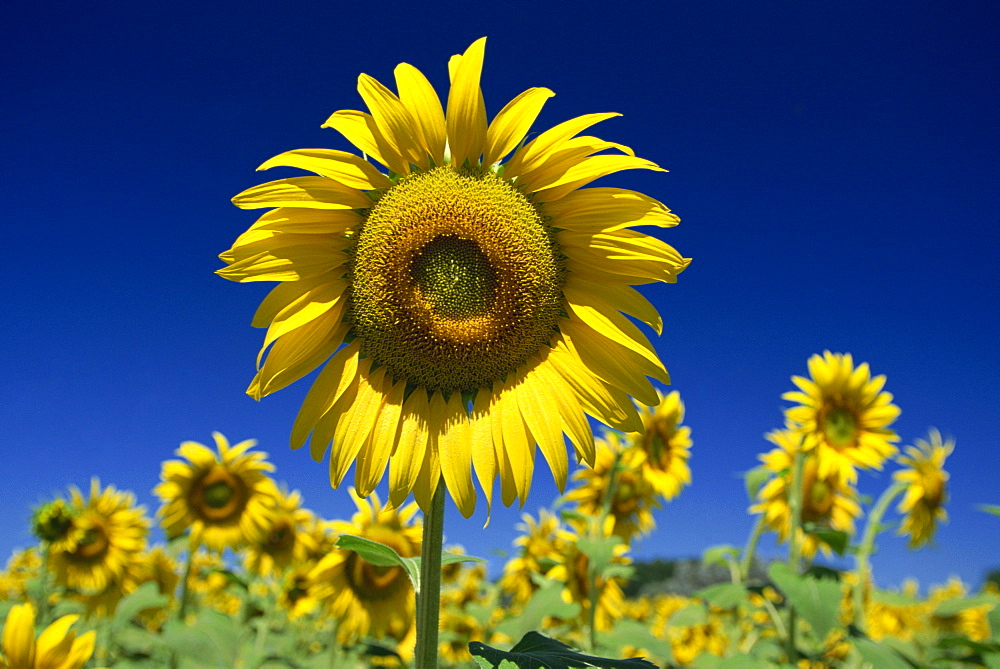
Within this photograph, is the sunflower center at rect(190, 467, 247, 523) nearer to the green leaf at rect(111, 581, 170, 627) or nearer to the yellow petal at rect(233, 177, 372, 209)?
the green leaf at rect(111, 581, 170, 627)

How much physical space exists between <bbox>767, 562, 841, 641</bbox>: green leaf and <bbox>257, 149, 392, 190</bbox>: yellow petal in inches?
149

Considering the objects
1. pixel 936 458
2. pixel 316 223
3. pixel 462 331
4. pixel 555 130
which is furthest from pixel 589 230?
pixel 936 458

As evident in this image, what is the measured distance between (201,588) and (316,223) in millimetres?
10820

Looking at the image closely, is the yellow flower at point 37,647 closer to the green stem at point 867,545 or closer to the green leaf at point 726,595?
the green leaf at point 726,595

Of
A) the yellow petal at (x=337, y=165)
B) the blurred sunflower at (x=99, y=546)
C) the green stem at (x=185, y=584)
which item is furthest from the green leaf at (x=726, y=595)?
the blurred sunflower at (x=99, y=546)

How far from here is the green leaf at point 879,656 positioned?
4.19 m

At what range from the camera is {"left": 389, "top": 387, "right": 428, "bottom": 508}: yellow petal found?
99.3 inches

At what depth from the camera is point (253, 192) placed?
2457 mm

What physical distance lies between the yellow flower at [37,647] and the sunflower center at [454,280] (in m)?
1.89

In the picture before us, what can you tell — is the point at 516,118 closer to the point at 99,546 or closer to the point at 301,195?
the point at 301,195

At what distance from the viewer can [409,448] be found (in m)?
2.60

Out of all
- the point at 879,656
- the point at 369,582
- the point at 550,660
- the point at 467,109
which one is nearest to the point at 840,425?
the point at 879,656

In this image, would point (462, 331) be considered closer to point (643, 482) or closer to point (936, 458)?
point (643, 482)

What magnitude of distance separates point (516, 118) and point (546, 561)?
16.0 feet
